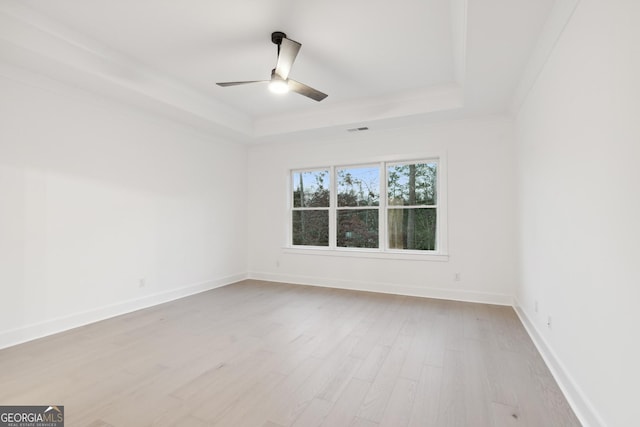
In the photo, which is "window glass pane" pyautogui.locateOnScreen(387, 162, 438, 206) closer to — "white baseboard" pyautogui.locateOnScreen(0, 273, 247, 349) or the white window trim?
the white window trim

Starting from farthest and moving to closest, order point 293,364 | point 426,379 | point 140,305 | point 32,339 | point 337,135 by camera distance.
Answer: point 337,135 < point 140,305 < point 32,339 < point 293,364 < point 426,379

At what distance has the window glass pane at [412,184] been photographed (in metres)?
4.66

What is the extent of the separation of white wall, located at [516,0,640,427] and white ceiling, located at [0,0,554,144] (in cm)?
59

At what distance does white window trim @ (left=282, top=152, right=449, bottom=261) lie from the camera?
4465 millimetres

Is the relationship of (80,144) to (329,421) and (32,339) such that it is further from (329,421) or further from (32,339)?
(329,421)

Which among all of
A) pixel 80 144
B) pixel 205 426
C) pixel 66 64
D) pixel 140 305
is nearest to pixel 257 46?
pixel 66 64

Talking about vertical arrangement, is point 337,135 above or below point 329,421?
above

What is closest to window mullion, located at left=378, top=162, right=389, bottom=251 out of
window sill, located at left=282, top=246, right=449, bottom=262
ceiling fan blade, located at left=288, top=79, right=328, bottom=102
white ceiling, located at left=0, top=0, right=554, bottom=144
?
window sill, located at left=282, top=246, right=449, bottom=262

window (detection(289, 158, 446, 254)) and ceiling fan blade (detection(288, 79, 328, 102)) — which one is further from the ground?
ceiling fan blade (detection(288, 79, 328, 102))

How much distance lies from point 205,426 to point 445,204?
3930 millimetres

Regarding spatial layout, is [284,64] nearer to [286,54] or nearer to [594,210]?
[286,54]

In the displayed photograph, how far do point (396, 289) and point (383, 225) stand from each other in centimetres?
101

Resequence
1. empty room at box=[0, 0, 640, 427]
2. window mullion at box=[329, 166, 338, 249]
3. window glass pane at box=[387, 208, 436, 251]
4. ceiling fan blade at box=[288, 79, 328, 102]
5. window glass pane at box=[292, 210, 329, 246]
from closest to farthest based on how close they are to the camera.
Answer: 1. empty room at box=[0, 0, 640, 427]
2. ceiling fan blade at box=[288, 79, 328, 102]
3. window glass pane at box=[387, 208, 436, 251]
4. window mullion at box=[329, 166, 338, 249]
5. window glass pane at box=[292, 210, 329, 246]

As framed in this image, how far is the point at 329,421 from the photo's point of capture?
69.6 inches
